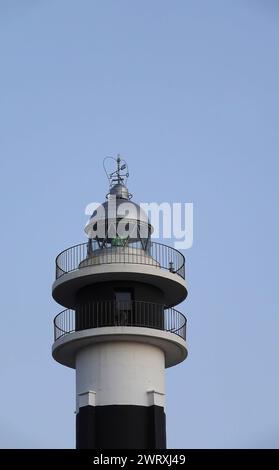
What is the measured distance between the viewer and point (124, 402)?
44.4 meters

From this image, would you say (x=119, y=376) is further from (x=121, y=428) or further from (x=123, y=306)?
(x=123, y=306)

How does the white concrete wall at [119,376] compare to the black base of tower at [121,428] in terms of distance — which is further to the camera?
the white concrete wall at [119,376]

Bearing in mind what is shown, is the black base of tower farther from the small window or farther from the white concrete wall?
the small window

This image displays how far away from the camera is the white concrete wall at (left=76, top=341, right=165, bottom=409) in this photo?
44.6 meters

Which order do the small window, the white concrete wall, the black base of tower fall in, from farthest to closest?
the small window, the white concrete wall, the black base of tower

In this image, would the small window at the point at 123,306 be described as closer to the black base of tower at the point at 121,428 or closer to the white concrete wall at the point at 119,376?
the white concrete wall at the point at 119,376

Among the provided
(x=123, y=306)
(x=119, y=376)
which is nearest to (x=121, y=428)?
(x=119, y=376)

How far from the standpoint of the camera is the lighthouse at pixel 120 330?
44.3m

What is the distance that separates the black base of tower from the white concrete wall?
0.28m

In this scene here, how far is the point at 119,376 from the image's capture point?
147ft

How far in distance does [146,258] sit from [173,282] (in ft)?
4.09

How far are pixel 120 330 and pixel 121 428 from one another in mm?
3242

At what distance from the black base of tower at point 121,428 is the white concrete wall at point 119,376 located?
28 cm
